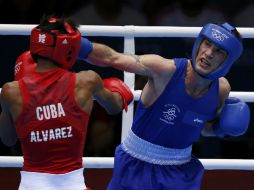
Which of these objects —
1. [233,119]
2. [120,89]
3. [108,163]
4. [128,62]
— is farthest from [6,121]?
[233,119]

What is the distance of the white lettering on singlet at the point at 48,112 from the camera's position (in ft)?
8.32

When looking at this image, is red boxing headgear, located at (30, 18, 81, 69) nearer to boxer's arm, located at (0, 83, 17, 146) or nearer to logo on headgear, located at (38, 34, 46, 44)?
logo on headgear, located at (38, 34, 46, 44)

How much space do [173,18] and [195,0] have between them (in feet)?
0.60

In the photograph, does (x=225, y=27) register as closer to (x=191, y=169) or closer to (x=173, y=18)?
(x=191, y=169)

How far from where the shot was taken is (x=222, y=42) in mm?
2928

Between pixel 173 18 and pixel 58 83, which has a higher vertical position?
pixel 58 83

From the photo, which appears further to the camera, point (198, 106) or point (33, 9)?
point (33, 9)

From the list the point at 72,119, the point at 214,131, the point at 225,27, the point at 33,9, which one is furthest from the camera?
the point at 33,9

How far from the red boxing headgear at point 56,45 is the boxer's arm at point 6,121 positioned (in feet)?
0.58

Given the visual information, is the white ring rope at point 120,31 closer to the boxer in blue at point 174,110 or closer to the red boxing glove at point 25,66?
the boxer in blue at point 174,110

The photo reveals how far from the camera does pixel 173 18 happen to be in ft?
14.6

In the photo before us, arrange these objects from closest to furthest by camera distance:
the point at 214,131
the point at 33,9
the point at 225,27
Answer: the point at 225,27 < the point at 214,131 < the point at 33,9

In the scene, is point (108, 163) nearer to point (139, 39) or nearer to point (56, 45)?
point (139, 39)

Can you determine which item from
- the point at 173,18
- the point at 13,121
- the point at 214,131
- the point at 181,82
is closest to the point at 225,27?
the point at 181,82
